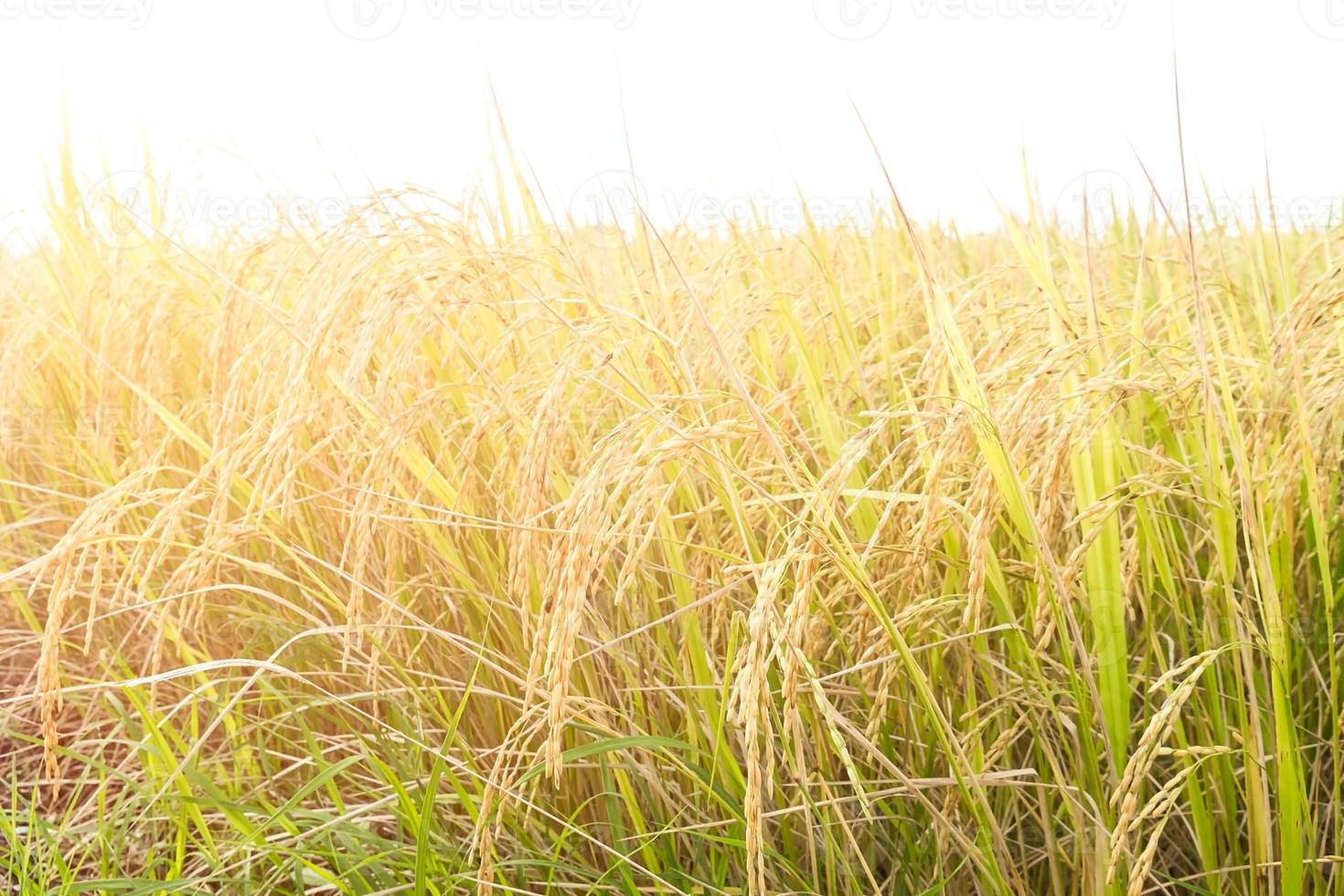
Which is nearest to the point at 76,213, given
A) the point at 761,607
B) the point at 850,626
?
the point at 850,626

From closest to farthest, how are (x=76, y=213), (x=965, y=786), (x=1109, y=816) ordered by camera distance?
1. (x=965, y=786)
2. (x=1109, y=816)
3. (x=76, y=213)

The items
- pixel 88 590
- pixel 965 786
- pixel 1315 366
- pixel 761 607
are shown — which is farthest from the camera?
pixel 88 590

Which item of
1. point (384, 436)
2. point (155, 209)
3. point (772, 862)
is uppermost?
point (155, 209)

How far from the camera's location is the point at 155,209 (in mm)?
3244

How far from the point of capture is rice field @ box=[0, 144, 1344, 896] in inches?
42.9

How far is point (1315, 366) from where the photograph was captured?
1.38 metres

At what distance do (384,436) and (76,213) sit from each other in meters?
2.63

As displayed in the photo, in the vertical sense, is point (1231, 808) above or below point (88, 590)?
below

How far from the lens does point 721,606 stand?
4.75ft

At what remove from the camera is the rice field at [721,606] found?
1091 millimetres

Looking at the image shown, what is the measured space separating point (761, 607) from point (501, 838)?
0.76 metres

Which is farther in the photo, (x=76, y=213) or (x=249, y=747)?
(x=76, y=213)

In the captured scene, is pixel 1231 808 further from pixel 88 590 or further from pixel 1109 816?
pixel 88 590

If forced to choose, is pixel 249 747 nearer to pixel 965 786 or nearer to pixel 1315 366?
pixel 965 786
